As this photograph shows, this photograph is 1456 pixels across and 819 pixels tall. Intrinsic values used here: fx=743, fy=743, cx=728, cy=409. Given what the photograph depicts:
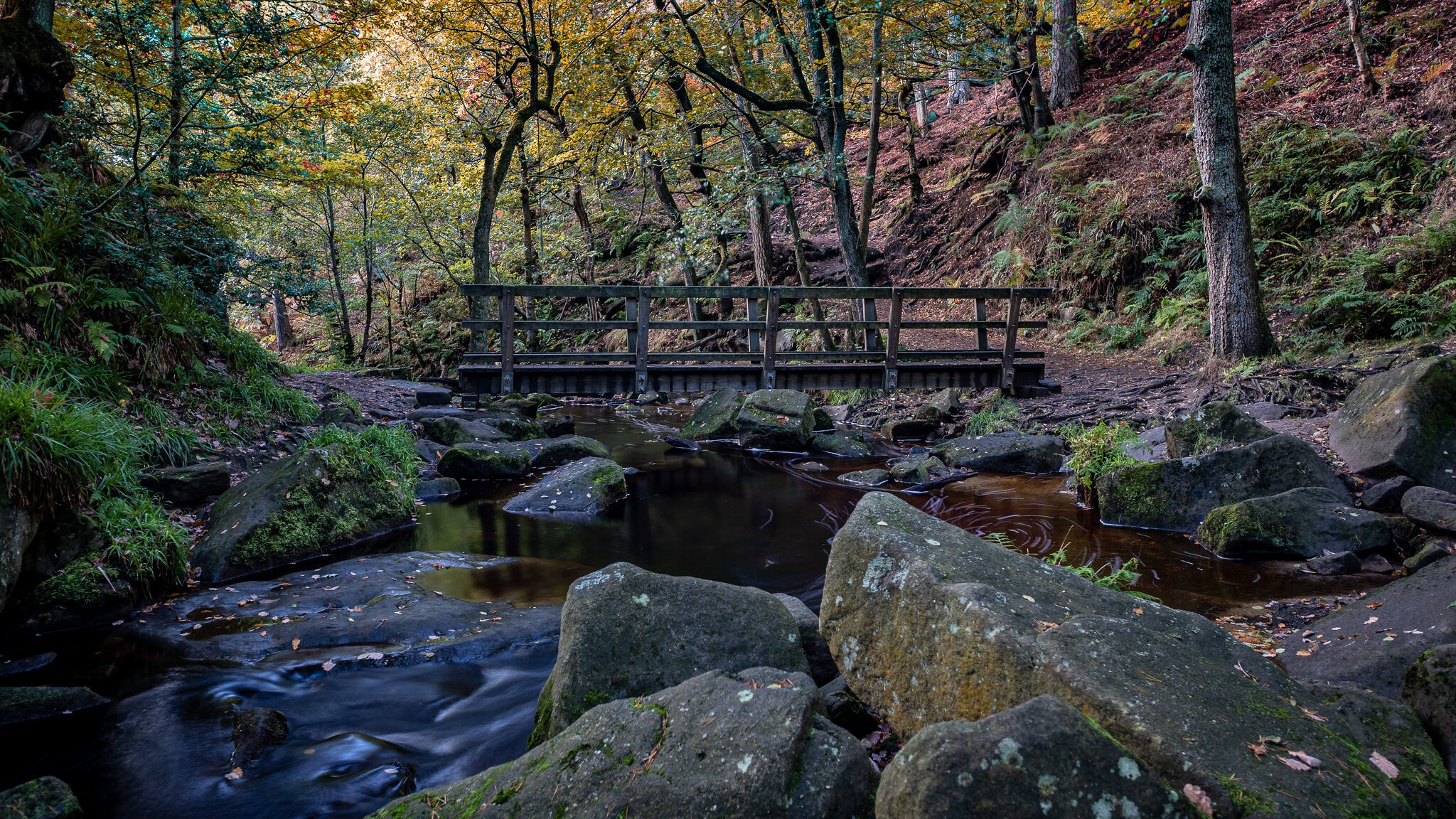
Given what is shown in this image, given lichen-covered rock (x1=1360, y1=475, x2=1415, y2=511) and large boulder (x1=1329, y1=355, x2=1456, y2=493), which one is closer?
lichen-covered rock (x1=1360, y1=475, x2=1415, y2=511)

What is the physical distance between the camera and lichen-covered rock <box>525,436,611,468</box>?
10344 mm

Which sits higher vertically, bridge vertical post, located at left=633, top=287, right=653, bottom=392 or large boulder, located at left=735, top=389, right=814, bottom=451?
bridge vertical post, located at left=633, top=287, right=653, bottom=392

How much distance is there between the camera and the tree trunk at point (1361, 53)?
487 inches

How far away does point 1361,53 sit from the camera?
41.3 feet

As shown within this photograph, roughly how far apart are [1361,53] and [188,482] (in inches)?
707

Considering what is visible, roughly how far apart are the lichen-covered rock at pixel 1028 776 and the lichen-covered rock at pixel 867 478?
296 inches

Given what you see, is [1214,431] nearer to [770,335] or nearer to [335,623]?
[770,335]

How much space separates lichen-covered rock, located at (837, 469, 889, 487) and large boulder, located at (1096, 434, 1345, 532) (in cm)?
270

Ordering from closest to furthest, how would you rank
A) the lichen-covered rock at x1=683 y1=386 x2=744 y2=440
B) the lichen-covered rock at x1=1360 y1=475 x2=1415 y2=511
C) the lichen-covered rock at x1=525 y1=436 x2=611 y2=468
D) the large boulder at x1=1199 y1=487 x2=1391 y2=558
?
the large boulder at x1=1199 y1=487 x2=1391 y2=558 < the lichen-covered rock at x1=1360 y1=475 x2=1415 y2=511 < the lichen-covered rock at x1=525 y1=436 x2=611 y2=468 < the lichen-covered rock at x1=683 y1=386 x2=744 y2=440

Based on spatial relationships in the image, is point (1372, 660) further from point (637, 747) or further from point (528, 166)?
A: point (528, 166)

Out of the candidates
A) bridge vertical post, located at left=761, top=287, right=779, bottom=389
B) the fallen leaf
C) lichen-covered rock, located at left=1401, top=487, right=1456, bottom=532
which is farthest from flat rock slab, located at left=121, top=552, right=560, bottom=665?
bridge vertical post, located at left=761, top=287, right=779, bottom=389

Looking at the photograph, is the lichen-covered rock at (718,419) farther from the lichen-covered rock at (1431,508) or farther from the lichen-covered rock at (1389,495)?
the lichen-covered rock at (1431,508)

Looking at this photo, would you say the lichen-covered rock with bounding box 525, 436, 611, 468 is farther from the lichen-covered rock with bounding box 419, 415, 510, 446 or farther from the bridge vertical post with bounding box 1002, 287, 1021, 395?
the bridge vertical post with bounding box 1002, 287, 1021, 395

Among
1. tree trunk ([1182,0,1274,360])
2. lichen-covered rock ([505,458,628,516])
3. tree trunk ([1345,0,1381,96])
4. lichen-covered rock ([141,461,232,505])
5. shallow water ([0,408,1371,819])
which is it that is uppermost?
tree trunk ([1345,0,1381,96])
